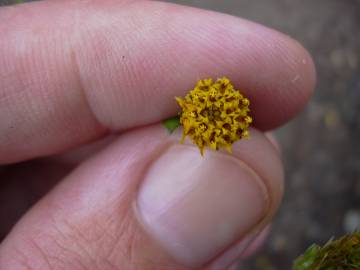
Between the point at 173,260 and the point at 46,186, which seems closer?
the point at 173,260

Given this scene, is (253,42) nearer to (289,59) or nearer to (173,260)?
(289,59)

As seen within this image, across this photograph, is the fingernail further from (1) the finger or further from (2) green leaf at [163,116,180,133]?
(1) the finger

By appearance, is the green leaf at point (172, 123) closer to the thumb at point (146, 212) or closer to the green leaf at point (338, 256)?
the thumb at point (146, 212)

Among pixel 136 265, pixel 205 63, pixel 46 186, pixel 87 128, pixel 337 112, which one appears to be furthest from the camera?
pixel 337 112

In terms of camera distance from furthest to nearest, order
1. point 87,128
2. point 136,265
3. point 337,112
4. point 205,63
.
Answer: point 337,112 < point 87,128 < point 205,63 < point 136,265

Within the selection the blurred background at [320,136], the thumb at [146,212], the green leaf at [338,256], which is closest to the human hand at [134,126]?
the thumb at [146,212]

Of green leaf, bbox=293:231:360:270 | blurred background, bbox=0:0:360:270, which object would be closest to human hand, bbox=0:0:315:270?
green leaf, bbox=293:231:360:270

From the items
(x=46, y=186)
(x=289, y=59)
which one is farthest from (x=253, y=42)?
(x=46, y=186)
